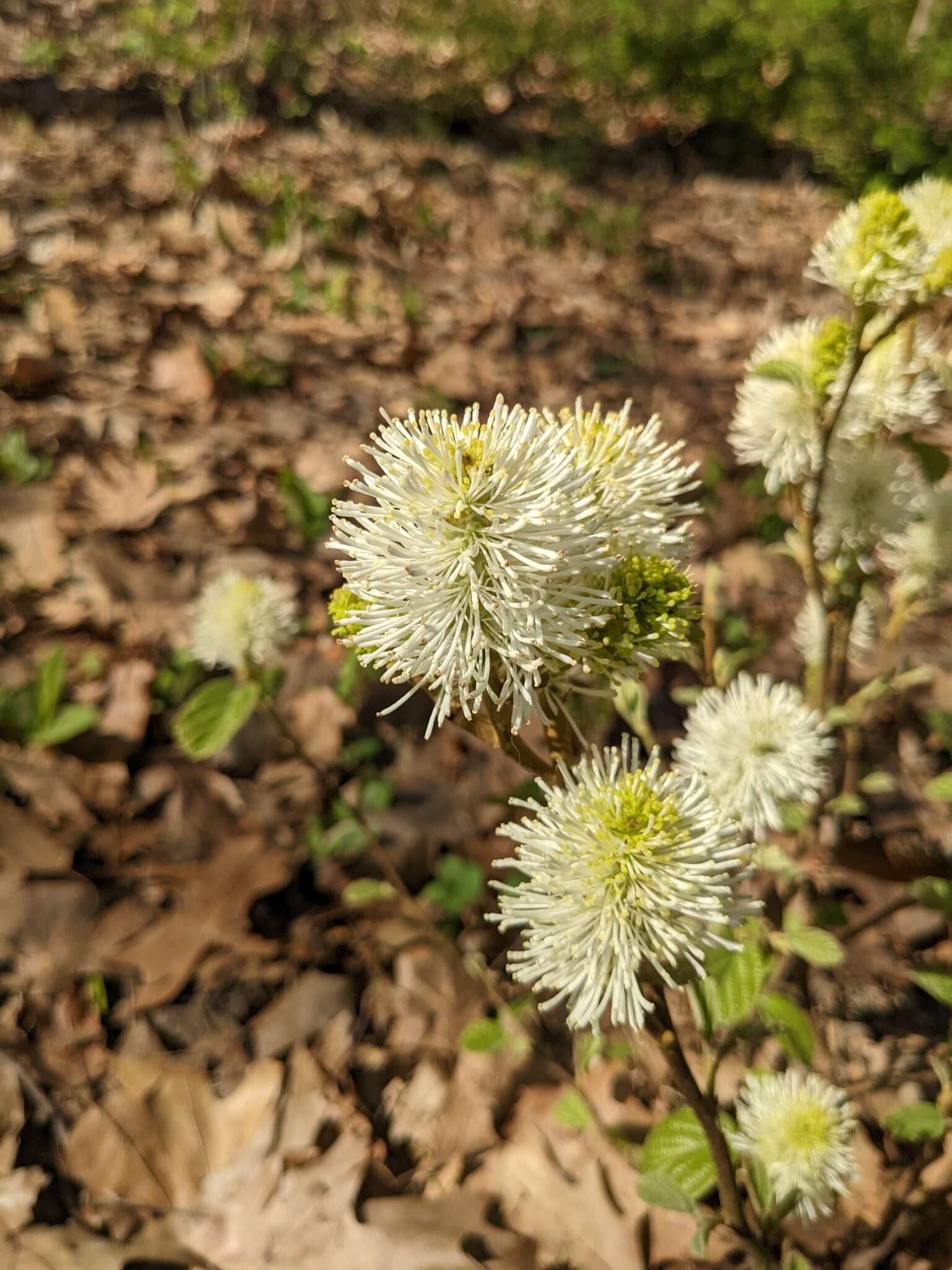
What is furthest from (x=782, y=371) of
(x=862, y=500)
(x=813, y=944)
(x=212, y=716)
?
(x=212, y=716)

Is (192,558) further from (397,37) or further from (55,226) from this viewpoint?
(397,37)

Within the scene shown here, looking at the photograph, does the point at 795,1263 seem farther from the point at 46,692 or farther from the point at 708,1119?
the point at 46,692

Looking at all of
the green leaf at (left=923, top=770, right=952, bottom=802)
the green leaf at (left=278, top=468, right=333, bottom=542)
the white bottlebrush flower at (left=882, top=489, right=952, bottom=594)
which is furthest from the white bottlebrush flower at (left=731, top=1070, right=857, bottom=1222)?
the green leaf at (left=278, top=468, right=333, bottom=542)

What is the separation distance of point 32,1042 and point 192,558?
70.5 inches

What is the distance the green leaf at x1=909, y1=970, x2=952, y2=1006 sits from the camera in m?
1.49

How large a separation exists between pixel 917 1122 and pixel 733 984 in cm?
58

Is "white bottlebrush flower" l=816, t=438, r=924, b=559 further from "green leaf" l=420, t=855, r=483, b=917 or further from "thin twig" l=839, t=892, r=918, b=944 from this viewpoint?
"green leaf" l=420, t=855, r=483, b=917

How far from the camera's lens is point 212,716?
77.3 inches

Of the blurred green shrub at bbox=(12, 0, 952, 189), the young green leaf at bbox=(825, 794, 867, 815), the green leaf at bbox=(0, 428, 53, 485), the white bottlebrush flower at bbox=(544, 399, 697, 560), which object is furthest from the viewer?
the blurred green shrub at bbox=(12, 0, 952, 189)

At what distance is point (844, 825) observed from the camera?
2629 mm

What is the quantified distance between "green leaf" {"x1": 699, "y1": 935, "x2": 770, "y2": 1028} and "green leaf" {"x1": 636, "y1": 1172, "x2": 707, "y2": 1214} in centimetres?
25

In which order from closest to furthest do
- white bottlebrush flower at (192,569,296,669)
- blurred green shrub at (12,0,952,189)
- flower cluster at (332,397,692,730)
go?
flower cluster at (332,397,692,730), white bottlebrush flower at (192,569,296,669), blurred green shrub at (12,0,952,189)

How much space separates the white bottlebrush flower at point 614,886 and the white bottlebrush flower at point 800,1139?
0.66 metres

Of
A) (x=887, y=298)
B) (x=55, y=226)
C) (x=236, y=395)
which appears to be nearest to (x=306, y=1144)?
(x=887, y=298)
